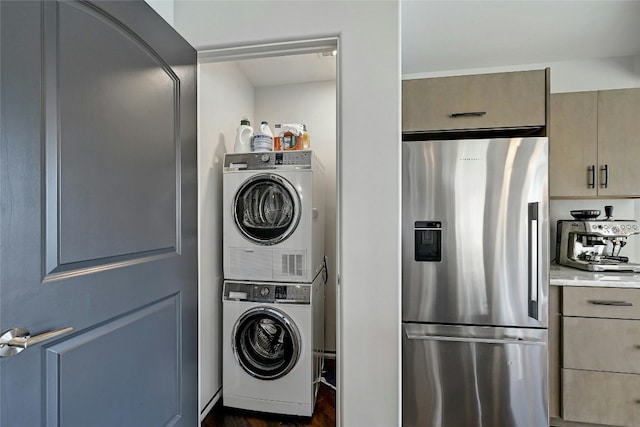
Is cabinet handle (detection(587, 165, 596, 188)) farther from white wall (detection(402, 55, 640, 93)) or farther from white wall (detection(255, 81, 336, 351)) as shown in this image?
white wall (detection(255, 81, 336, 351))

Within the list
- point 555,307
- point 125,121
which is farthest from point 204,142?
point 555,307

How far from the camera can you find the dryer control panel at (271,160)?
2045 mm

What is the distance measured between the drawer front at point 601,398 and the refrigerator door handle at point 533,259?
1.66 ft

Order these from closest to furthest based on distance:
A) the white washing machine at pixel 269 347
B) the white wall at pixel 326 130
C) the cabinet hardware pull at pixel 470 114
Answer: the cabinet hardware pull at pixel 470 114
the white washing machine at pixel 269 347
the white wall at pixel 326 130

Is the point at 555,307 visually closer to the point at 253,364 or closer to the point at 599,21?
the point at 599,21

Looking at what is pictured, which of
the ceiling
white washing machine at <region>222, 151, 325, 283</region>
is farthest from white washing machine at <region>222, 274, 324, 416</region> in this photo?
the ceiling

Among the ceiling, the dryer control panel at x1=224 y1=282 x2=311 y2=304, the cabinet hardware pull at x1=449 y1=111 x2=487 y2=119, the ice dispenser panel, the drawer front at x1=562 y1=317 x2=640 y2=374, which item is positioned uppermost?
the ceiling

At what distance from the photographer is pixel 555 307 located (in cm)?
184

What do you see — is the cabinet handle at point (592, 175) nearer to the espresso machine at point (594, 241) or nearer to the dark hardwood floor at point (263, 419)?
the espresso machine at point (594, 241)

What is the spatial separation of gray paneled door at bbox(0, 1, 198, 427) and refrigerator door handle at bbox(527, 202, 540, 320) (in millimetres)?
1762

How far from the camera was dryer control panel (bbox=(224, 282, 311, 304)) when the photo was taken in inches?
79.9

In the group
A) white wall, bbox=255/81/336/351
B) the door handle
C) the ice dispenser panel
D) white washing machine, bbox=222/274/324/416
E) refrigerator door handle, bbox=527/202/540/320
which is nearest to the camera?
the door handle

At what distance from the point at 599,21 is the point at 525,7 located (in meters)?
0.55

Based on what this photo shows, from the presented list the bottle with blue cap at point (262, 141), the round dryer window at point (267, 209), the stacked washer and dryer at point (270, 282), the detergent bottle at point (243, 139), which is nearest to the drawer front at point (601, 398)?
the stacked washer and dryer at point (270, 282)
